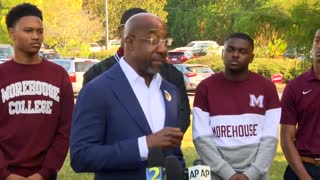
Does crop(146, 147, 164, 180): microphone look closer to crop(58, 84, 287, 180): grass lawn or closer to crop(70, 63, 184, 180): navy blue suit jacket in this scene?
crop(70, 63, 184, 180): navy blue suit jacket

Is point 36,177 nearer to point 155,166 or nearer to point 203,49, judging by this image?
point 155,166

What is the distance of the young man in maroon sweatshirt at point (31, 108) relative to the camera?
4.69 metres

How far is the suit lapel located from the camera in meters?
3.35

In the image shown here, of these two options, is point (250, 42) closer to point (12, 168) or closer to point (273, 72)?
point (12, 168)

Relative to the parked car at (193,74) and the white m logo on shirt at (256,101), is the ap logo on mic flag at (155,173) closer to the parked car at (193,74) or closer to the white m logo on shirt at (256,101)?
the white m logo on shirt at (256,101)

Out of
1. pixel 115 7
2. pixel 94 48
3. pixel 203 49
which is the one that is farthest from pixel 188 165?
pixel 94 48

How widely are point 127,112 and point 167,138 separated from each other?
35 cm

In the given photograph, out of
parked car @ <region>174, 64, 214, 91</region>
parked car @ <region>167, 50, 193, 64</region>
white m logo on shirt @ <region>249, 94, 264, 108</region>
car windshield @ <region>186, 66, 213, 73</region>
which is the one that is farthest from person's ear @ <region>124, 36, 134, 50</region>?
parked car @ <region>167, 50, 193, 64</region>

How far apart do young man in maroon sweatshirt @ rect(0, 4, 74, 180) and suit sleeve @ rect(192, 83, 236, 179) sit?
101 cm

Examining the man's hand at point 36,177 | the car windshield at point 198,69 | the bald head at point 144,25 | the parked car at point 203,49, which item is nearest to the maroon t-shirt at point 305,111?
the man's hand at point 36,177

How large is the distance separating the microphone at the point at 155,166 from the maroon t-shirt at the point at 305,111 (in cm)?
268

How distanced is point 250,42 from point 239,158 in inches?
38.3

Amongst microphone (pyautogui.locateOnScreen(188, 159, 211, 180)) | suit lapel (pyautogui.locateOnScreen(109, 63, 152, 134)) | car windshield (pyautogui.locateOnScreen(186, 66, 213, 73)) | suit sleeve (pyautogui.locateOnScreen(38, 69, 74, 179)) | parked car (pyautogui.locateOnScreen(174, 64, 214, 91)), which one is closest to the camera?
microphone (pyautogui.locateOnScreen(188, 159, 211, 180))

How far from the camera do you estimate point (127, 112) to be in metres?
3.36
